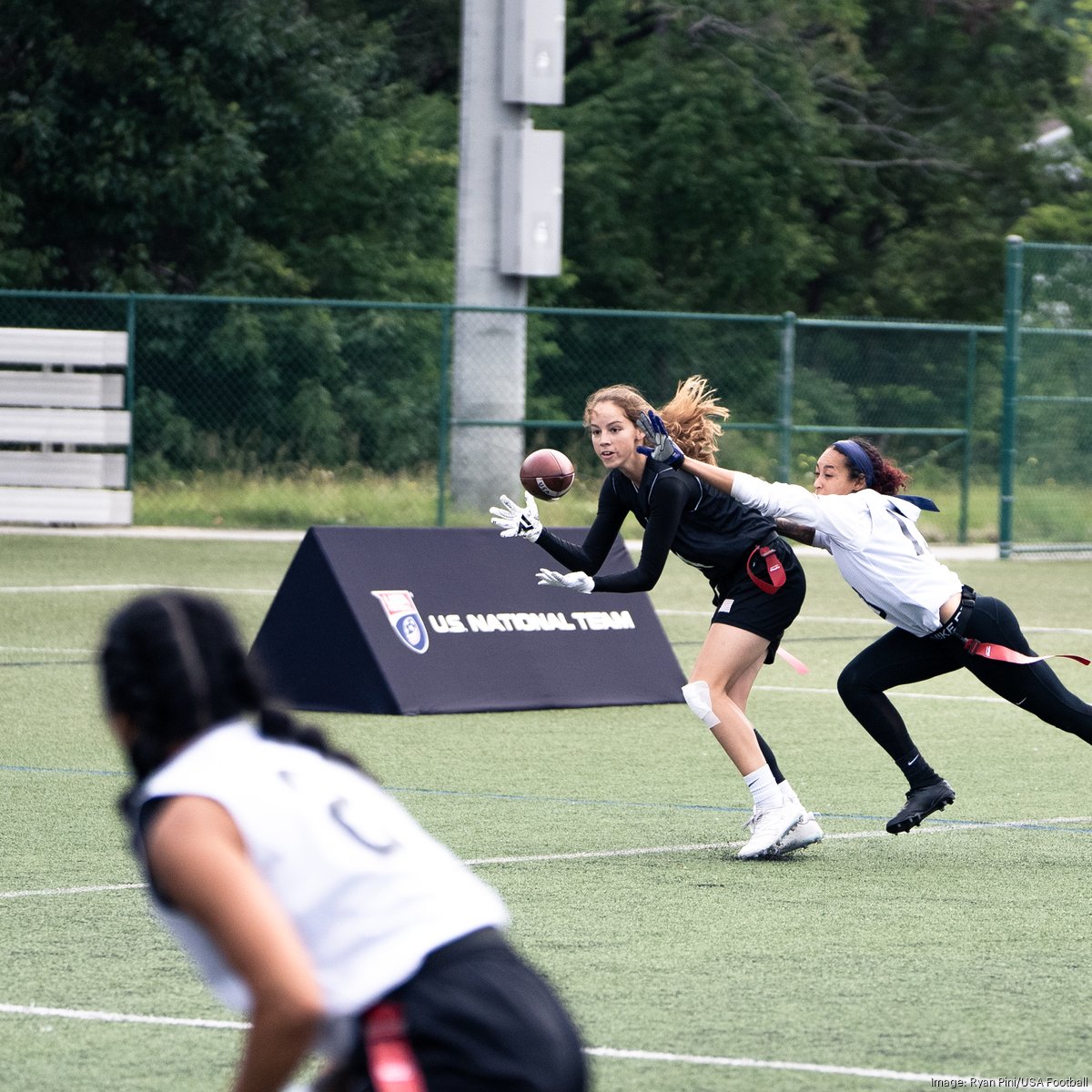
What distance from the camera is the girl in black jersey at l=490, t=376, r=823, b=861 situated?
8188 millimetres

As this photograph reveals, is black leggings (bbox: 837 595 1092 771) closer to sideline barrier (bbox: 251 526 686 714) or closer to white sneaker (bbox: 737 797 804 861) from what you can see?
white sneaker (bbox: 737 797 804 861)

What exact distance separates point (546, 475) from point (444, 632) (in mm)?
2843

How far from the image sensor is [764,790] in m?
8.14

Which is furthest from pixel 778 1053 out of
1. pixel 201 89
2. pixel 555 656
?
pixel 201 89

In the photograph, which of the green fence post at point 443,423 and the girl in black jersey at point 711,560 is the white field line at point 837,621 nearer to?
the green fence post at point 443,423

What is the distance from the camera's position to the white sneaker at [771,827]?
319 inches

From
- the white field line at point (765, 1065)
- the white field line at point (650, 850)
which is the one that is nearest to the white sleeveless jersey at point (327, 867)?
the white field line at point (765, 1065)

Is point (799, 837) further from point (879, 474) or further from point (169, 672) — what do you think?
point (169, 672)

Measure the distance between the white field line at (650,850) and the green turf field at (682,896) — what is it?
2cm

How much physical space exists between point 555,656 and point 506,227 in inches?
543

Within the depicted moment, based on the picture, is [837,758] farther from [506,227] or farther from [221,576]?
[506,227]

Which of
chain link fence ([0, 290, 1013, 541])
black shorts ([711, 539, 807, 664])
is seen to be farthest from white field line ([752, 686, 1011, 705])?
chain link fence ([0, 290, 1013, 541])

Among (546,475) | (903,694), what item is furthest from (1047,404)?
(546,475)

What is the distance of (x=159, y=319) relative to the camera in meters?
26.9
